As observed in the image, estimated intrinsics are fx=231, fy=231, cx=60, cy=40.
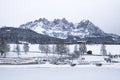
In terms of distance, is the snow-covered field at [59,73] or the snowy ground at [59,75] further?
the snow-covered field at [59,73]

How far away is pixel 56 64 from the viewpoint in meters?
64.1

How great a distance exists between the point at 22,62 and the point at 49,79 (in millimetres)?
34306

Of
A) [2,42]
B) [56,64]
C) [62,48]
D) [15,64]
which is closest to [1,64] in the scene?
[15,64]

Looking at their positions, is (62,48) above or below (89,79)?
above

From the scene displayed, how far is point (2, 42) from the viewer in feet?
279

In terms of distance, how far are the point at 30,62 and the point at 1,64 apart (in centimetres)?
810

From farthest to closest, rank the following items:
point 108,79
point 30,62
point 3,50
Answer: point 3,50 → point 30,62 → point 108,79

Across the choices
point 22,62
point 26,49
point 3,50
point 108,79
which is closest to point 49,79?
point 108,79

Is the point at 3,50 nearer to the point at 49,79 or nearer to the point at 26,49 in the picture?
the point at 26,49

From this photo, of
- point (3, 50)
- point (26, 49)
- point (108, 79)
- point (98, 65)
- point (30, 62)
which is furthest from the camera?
point (26, 49)

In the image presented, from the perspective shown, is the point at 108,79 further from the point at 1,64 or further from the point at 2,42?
the point at 2,42

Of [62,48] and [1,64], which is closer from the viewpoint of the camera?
[1,64]

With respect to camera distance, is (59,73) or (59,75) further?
(59,73)

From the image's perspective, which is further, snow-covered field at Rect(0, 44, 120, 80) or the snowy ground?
snow-covered field at Rect(0, 44, 120, 80)
